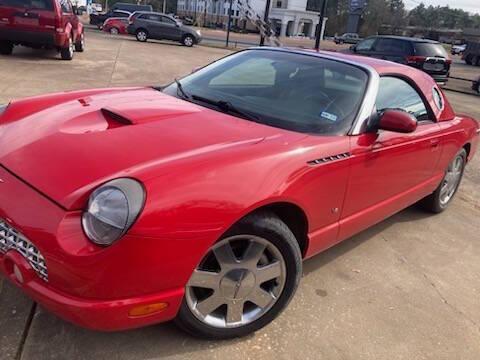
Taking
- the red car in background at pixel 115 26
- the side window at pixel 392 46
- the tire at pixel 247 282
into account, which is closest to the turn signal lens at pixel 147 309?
the tire at pixel 247 282

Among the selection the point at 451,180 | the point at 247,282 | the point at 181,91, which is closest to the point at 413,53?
the point at 451,180

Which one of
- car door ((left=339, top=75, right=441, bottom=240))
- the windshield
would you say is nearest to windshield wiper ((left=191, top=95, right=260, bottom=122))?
the windshield

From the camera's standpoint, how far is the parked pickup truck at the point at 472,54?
37.8 m

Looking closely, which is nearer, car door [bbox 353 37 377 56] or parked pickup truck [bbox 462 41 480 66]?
car door [bbox 353 37 377 56]

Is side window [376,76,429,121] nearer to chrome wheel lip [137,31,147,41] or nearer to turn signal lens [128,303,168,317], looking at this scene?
turn signal lens [128,303,168,317]

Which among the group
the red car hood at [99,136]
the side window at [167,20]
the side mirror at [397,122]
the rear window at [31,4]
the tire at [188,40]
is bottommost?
the tire at [188,40]

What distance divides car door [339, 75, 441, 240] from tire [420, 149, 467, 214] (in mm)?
331

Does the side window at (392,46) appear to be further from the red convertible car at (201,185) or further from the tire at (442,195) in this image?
the red convertible car at (201,185)

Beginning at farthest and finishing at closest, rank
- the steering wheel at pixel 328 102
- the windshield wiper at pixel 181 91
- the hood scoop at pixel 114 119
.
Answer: the windshield wiper at pixel 181 91 → the steering wheel at pixel 328 102 → the hood scoop at pixel 114 119

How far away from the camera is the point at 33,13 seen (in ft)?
35.7

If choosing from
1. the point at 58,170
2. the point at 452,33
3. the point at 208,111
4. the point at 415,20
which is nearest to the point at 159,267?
the point at 58,170

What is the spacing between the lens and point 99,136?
8.13 feet

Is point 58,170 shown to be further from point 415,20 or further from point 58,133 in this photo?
point 415,20

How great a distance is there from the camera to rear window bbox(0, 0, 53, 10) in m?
10.8
